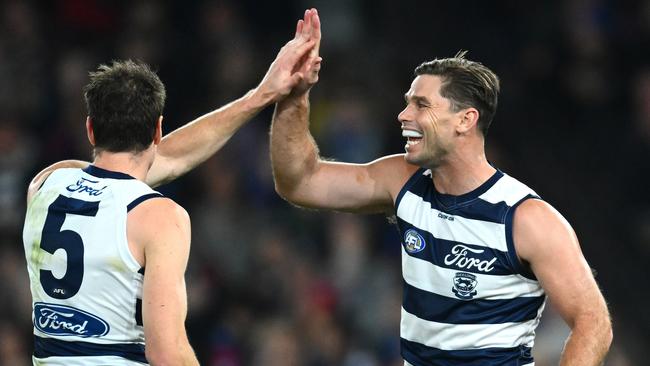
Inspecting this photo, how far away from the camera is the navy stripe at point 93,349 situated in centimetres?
446

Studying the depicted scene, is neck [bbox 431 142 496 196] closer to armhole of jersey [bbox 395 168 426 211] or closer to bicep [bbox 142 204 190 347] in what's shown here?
armhole of jersey [bbox 395 168 426 211]

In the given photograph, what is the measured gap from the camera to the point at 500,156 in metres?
10.8

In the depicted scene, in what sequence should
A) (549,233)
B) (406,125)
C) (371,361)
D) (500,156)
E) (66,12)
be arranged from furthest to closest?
1. (66,12)
2. (500,156)
3. (371,361)
4. (406,125)
5. (549,233)

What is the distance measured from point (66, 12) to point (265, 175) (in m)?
2.98

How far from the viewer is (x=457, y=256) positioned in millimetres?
5164

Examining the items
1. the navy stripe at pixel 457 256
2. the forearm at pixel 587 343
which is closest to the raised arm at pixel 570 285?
the forearm at pixel 587 343

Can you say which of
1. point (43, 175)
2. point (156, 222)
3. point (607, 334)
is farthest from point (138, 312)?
point (607, 334)

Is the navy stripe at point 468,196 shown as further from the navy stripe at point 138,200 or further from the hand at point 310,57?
the navy stripe at point 138,200

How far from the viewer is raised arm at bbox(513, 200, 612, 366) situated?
4910mm

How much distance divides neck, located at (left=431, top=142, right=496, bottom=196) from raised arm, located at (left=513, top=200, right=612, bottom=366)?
1.36 ft

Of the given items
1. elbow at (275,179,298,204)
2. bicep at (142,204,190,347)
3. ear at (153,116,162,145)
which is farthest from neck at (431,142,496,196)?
bicep at (142,204,190,347)

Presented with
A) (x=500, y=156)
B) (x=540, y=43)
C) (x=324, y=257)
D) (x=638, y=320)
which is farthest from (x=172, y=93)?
(x=638, y=320)

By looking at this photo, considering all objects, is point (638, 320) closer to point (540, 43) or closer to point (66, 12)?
point (540, 43)

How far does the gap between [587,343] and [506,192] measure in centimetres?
77
